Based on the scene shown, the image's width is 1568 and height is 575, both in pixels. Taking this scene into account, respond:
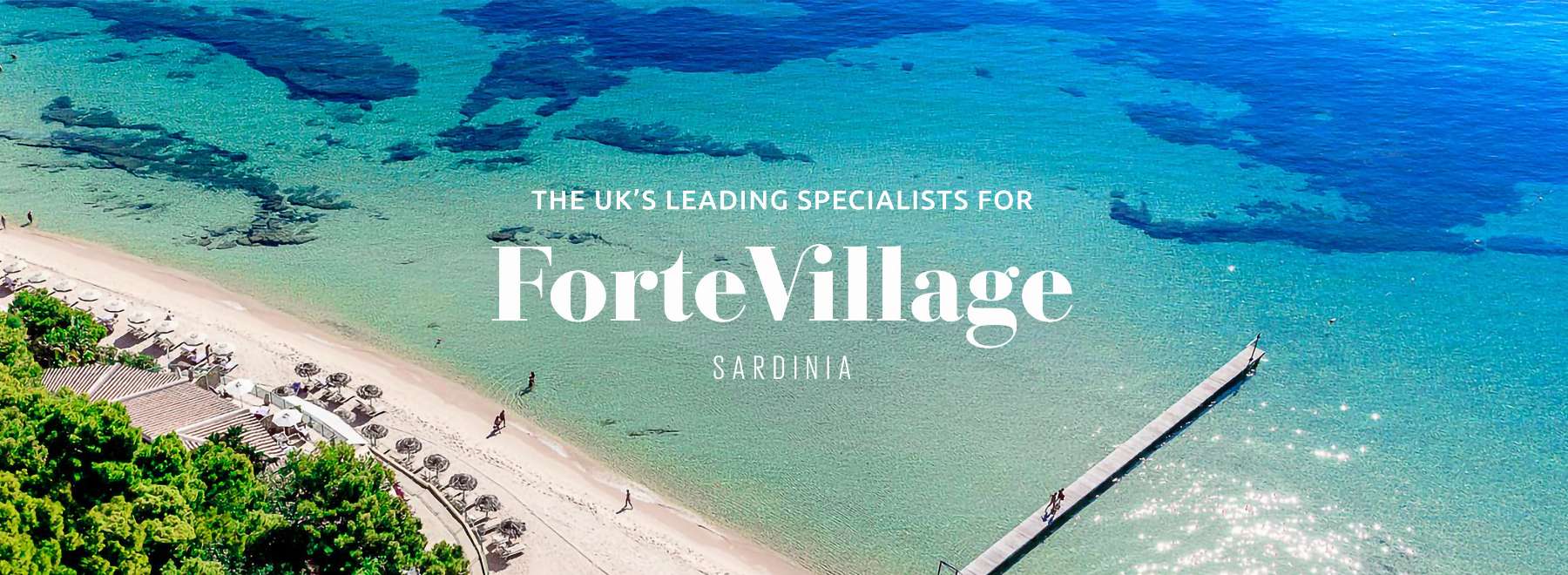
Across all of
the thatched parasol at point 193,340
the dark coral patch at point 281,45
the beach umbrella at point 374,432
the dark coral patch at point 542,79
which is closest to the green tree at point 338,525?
the beach umbrella at point 374,432

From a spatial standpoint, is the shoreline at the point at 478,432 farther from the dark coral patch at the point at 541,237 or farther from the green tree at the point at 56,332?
the dark coral patch at the point at 541,237

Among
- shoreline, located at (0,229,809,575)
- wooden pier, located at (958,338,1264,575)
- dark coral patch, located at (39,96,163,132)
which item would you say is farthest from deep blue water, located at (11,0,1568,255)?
shoreline, located at (0,229,809,575)

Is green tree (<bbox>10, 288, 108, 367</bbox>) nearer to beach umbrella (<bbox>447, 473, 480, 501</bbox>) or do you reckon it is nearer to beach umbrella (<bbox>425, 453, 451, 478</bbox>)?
beach umbrella (<bbox>425, 453, 451, 478</bbox>)

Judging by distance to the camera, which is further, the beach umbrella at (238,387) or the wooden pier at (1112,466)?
the beach umbrella at (238,387)

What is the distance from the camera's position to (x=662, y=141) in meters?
71.1

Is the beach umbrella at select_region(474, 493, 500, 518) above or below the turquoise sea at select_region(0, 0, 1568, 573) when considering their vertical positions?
below

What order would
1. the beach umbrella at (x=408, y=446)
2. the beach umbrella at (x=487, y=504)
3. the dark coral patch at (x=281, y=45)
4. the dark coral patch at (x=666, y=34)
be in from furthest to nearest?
the dark coral patch at (x=666, y=34) → the dark coral patch at (x=281, y=45) → the beach umbrella at (x=408, y=446) → the beach umbrella at (x=487, y=504)

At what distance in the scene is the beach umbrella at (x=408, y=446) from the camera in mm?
40875

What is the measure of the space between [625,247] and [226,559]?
30060 mm

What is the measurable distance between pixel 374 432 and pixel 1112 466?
3105cm

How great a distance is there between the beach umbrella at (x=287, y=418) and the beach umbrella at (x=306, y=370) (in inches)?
170

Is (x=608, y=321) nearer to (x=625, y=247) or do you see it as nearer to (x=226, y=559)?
(x=625, y=247)

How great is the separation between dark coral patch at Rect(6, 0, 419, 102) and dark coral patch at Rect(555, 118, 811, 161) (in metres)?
17.0

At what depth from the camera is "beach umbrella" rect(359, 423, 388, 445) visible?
41469mm
